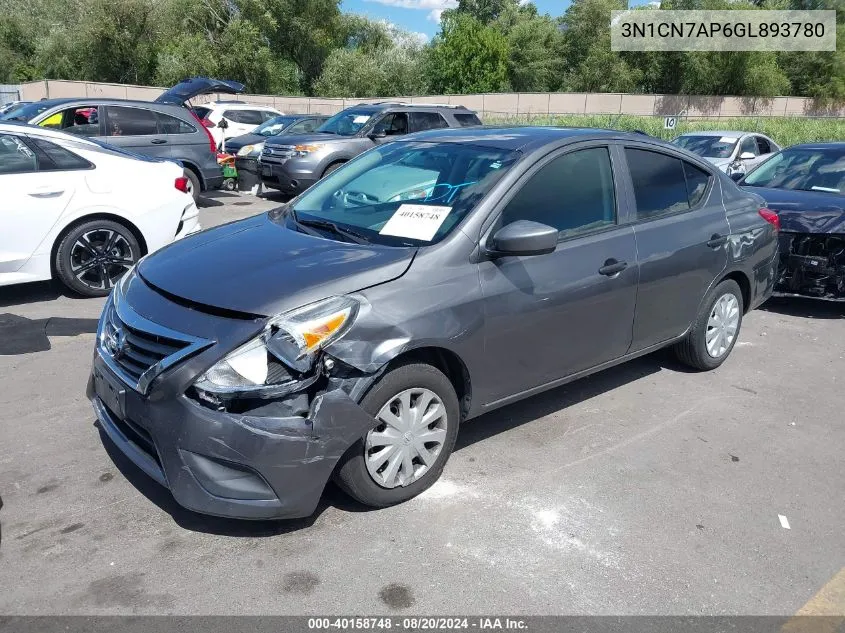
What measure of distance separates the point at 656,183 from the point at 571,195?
2.99 feet

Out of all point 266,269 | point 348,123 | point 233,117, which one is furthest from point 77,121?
point 233,117

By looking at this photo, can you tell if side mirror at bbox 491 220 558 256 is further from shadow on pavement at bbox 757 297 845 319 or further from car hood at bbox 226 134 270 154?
car hood at bbox 226 134 270 154

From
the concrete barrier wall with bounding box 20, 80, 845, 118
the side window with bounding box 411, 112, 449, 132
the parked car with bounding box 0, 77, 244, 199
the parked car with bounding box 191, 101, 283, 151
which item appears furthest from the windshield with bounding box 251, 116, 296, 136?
the concrete barrier wall with bounding box 20, 80, 845, 118

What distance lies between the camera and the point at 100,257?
22.4ft

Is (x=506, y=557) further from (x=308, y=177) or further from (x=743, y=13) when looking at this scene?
(x=743, y=13)

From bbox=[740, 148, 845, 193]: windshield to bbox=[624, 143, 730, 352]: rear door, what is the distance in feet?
10.7

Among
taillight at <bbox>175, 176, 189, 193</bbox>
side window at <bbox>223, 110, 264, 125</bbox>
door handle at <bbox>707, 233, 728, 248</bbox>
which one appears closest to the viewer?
door handle at <bbox>707, 233, 728, 248</bbox>

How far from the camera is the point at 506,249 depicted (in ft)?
12.1

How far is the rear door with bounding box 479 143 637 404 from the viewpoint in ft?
12.6

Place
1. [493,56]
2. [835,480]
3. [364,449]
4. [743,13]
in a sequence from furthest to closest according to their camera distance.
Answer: [493,56] < [743,13] < [835,480] < [364,449]

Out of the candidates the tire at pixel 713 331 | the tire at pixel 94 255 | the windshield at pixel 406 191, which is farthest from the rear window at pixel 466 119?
the windshield at pixel 406 191

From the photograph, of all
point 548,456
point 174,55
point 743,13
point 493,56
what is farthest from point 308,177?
point 493,56

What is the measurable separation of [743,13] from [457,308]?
179 feet

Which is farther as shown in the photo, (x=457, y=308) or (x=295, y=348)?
(x=457, y=308)
